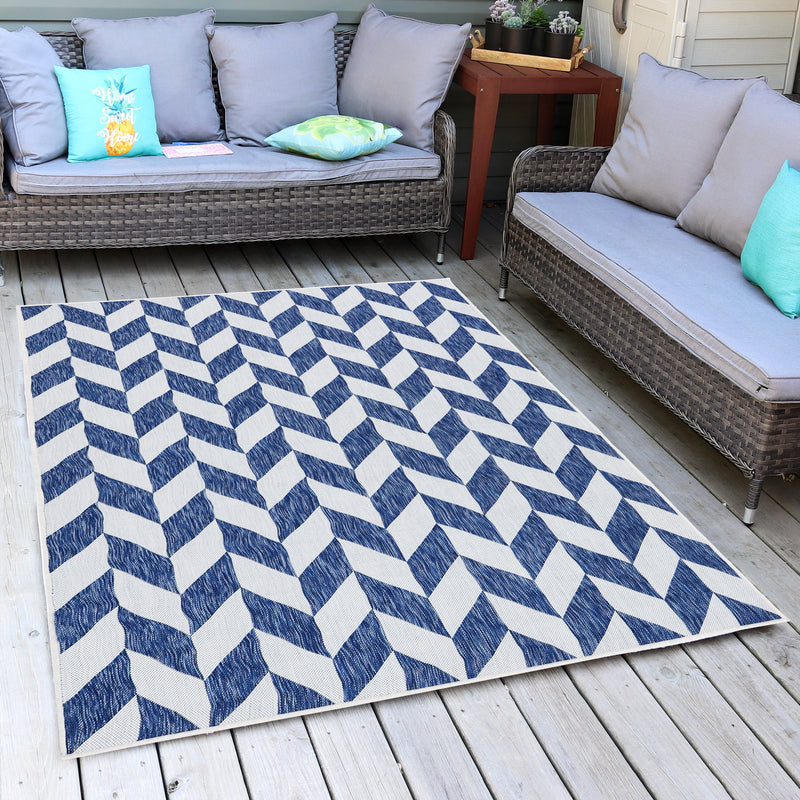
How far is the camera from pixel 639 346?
2.79m

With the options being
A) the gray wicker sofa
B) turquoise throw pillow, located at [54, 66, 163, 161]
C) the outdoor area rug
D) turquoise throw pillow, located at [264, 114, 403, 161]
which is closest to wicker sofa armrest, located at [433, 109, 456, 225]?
the gray wicker sofa

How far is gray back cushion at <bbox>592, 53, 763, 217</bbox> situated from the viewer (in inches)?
122

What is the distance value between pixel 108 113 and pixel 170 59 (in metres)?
0.39

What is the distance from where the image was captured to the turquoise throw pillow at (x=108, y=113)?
3443 millimetres

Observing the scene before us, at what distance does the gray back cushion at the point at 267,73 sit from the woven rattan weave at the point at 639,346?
1012mm

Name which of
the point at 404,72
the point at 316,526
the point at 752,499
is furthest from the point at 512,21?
the point at 316,526

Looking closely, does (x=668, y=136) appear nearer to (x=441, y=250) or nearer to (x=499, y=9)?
(x=441, y=250)

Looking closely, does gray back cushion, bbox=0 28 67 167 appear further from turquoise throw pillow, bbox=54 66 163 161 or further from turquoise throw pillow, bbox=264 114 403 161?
turquoise throw pillow, bbox=264 114 403 161

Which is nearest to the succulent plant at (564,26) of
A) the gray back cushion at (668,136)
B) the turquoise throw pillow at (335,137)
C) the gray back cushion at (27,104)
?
the gray back cushion at (668,136)

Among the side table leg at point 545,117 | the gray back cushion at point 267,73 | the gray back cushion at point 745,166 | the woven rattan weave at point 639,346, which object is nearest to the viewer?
the woven rattan weave at point 639,346

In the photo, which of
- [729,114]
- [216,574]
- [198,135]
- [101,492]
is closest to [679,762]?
[216,574]

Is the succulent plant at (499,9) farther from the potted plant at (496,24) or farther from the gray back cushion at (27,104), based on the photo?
the gray back cushion at (27,104)

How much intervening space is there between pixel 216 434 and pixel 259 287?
110 centimetres

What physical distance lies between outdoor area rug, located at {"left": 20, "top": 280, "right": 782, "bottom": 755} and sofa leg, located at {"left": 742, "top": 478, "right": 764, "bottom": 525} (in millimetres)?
168
